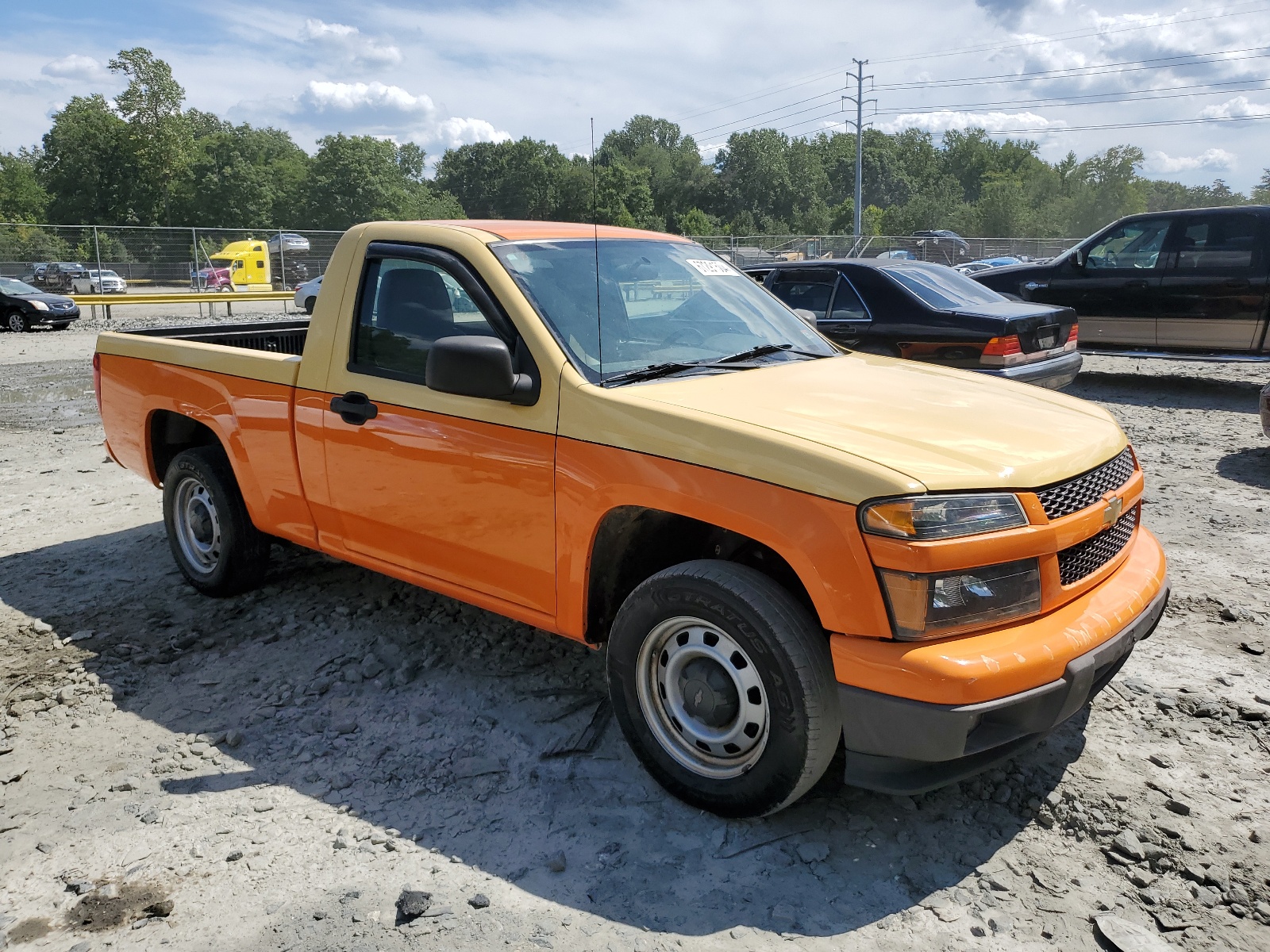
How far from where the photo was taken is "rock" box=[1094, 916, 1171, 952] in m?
2.54

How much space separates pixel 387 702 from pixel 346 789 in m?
0.62

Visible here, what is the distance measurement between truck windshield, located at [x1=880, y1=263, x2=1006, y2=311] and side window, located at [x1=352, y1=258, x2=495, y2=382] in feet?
19.6

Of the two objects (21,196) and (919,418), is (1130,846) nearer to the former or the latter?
(919,418)

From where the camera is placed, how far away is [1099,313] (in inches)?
457

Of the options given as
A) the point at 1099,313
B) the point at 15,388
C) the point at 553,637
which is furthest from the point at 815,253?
the point at 553,637

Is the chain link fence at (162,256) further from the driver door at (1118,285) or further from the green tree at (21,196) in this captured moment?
the green tree at (21,196)

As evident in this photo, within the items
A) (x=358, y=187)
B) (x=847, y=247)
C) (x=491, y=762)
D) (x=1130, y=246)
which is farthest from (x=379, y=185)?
(x=491, y=762)

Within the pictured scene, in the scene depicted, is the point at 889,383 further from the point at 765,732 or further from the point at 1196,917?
the point at 1196,917

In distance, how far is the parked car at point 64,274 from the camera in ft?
100

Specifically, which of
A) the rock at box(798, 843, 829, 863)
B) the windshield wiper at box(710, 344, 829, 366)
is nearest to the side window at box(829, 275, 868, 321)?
the windshield wiper at box(710, 344, 829, 366)

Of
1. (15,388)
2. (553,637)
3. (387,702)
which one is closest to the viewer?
(387,702)

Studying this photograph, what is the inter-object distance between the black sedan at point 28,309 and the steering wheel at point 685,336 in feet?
73.2

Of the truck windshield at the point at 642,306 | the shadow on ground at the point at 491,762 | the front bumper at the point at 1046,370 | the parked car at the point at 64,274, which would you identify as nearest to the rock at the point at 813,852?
the shadow on ground at the point at 491,762

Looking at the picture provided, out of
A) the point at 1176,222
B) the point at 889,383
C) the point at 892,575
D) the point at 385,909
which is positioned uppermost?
the point at 1176,222
